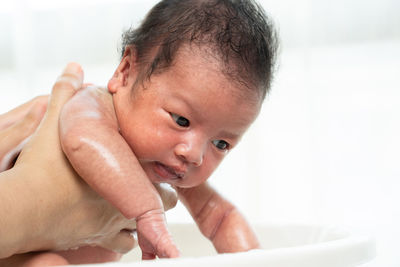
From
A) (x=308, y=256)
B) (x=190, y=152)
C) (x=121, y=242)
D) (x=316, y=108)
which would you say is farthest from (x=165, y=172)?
(x=316, y=108)

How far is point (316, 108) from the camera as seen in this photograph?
199cm

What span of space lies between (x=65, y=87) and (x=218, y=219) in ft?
1.13

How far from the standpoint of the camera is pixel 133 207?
0.69m

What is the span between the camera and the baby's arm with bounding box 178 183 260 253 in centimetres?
92

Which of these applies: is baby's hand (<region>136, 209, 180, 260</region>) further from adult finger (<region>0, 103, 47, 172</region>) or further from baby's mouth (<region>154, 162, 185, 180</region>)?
adult finger (<region>0, 103, 47, 172</region>)

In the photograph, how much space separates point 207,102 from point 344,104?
1354 millimetres

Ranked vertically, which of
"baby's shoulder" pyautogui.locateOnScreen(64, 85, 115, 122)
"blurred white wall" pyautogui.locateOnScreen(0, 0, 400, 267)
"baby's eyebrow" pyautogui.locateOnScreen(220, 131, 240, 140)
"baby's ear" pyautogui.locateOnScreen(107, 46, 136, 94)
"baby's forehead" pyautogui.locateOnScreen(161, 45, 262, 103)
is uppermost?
"baby's forehead" pyautogui.locateOnScreen(161, 45, 262, 103)

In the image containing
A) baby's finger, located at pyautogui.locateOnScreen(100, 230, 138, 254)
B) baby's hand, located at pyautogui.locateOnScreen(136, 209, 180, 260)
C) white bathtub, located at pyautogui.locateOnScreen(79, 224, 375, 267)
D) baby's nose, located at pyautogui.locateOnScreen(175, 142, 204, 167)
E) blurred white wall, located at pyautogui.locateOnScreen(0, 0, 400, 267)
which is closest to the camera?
white bathtub, located at pyautogui.locateOnScreen(79, 224, 375, 267)

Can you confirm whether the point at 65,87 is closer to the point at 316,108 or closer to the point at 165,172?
the point at 165,172

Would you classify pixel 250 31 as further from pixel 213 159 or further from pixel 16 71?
pixel 16 71

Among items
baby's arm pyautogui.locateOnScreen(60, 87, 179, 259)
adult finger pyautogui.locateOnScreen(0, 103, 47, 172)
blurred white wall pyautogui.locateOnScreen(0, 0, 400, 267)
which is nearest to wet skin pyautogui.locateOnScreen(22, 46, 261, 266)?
baby's arm pyautogui.locateOnScreen(60, 87, 179, 259)

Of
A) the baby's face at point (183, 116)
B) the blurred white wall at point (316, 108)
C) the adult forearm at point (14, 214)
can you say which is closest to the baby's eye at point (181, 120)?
the baby's face at point (183, 116)

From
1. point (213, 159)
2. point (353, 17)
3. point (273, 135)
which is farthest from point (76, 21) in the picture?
point (213, 159)

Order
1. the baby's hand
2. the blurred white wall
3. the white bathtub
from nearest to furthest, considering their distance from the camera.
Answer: the white bathtub → the baby's hand → the blurred white wall
